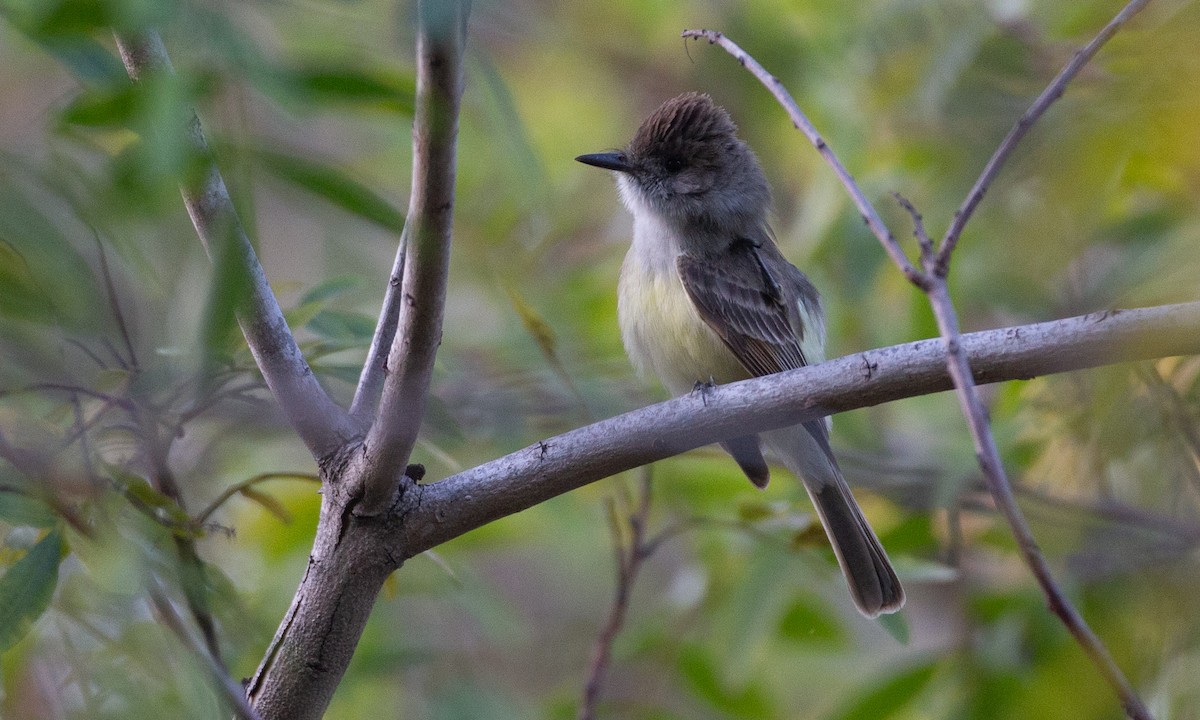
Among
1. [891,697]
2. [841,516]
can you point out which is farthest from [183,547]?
[891,697]

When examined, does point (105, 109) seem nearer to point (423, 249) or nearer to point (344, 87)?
point (344, 87)

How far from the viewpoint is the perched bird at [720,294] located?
158 inches

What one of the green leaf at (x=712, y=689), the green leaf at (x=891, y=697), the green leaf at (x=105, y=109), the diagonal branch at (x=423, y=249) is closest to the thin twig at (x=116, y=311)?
the diagonal branch at (x=423, y=249)

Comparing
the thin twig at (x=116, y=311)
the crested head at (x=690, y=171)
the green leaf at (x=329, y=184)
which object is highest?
the crested head at (x=690, y=171)

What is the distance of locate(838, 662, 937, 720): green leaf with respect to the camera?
3910mm

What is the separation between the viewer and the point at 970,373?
2.12 m

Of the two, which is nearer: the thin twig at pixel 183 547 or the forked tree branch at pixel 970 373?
the forked tree branch at pixel 970 373

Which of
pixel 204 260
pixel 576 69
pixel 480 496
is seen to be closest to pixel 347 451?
pixel 480 496

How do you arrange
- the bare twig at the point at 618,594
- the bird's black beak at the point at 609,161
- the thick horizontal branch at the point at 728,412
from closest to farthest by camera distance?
the thick horizontal branch at the point at 728,412
the bare twig at the point at 618,594
the bird's black beak at the point at 609,161

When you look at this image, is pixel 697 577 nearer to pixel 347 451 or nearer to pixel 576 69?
pixel 347 451

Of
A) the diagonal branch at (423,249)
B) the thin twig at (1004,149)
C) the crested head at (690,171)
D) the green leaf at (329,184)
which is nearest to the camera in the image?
the green leaf at (329,184)

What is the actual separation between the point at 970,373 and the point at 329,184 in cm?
125

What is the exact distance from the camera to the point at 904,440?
4.89 metres

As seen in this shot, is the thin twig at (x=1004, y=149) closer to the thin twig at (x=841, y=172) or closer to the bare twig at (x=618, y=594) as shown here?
the thin twig at (x=841, y=172)
